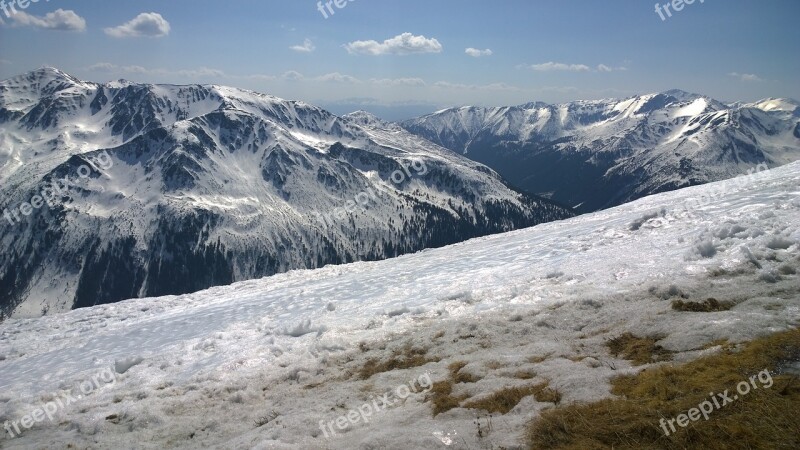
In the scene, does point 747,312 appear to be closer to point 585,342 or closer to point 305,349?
point 585,342

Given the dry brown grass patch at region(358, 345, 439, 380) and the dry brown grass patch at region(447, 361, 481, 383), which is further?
the dry brown grass patch at region(358, 345, 439, 380)

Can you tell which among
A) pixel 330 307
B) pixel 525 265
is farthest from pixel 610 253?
pixel 330 307

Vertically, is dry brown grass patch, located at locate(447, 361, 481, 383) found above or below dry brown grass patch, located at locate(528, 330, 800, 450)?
below

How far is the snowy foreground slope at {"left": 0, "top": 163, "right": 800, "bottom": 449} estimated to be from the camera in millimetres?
12789

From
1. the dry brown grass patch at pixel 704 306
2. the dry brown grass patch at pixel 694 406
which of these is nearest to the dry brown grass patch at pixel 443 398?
the dry brown grass patch at pixel 694 406

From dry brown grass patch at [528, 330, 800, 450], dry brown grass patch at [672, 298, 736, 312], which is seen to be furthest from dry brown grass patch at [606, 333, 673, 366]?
dry brown grass patch at [672, 298, 736, 312]

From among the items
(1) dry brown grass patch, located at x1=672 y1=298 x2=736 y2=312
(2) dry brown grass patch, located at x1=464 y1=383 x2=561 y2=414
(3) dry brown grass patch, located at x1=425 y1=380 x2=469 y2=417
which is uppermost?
(1) dry brown grass patch, located at x1=672 y1=298 x2=736 y2=312

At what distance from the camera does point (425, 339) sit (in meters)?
18.4

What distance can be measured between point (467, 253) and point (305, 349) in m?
19.4

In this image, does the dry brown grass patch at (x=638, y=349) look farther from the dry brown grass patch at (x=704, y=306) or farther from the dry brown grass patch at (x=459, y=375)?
the dry brown grass patch at (x=459, y=375)

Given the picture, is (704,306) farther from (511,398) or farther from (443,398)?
(443,398)

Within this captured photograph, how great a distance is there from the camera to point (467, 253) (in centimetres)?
3631

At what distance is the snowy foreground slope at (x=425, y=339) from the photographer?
1279 cm

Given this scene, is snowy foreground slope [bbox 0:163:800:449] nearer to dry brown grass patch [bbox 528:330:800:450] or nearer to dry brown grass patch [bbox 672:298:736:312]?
dry brown grass patch [bbox 672:298:736:312]
